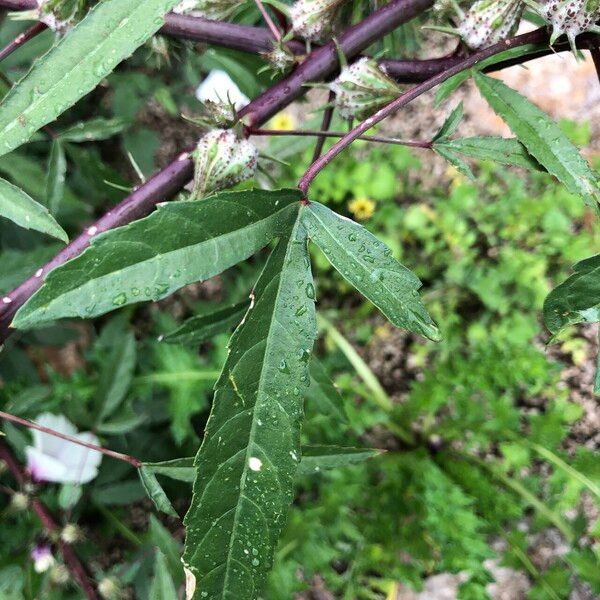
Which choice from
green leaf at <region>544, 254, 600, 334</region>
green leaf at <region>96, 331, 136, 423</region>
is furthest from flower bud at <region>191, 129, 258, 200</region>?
green leaf at <region>96, 331, 136, 423</region>

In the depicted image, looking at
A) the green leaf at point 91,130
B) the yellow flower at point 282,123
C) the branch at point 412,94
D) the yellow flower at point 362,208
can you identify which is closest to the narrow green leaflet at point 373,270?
the branch at point 412,94

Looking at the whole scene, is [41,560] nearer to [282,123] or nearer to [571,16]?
[571,16]

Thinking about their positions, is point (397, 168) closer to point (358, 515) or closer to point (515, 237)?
point (515, 237)

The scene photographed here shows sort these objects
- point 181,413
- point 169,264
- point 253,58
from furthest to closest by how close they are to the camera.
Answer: point 181,413 → point 253,58 → point 169,264

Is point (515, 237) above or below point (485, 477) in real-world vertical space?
above

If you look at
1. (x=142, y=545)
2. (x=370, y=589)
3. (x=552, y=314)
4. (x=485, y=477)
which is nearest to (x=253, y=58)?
(x=552, y=314)

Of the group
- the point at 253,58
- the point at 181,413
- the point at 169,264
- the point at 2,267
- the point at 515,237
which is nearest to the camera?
the point at 169,264

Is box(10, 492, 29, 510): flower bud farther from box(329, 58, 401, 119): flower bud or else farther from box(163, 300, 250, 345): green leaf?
box(329, 58, 401, 119): flower bud
